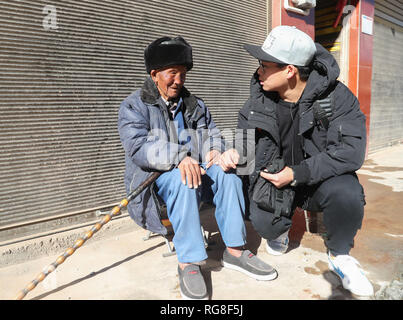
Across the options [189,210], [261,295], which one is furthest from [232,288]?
[189,210]

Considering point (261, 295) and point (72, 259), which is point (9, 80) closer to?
point (72, 259)

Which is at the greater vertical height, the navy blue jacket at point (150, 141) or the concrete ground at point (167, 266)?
the navy blue jacket at point (150, 141)

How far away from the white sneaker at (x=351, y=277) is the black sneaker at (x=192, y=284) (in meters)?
0.99

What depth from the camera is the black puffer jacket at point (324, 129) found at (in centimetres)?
240

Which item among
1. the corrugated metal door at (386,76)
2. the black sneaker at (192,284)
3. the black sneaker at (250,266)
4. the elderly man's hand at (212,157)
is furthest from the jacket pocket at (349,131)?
the corrugated metal door at (386,76)

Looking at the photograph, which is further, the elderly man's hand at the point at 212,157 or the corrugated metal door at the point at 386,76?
the corrugated metal door at the point at 386,76

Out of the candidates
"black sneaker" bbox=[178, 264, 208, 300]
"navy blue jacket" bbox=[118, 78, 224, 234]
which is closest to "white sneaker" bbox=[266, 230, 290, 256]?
"black sneaker" bbox=[178, 264, 208, 300]

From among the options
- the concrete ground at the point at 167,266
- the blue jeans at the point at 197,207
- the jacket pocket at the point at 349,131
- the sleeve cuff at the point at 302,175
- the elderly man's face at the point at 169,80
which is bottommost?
the concrete ground at the point at 167,266

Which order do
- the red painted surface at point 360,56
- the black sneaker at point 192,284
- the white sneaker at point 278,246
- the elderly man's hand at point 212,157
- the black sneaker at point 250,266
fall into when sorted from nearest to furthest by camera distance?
the black sneaker at point 192,284 < the black sneaker at point 250,266 < the elderly man's hand at point 212,157 < the white sneaker at point 278,246 < the red painted surface at point 360,56

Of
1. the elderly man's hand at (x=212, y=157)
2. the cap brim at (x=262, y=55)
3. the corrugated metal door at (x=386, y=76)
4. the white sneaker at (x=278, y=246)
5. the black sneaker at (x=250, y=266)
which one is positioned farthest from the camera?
the corrugated metal door at (x=386, y=76)

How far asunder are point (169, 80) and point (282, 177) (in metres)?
1.20

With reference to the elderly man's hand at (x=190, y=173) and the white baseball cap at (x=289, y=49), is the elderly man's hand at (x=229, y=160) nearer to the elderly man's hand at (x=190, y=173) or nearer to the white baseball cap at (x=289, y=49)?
the elderly man's hand at (x=190, y=173)

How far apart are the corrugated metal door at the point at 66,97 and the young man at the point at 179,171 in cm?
85
